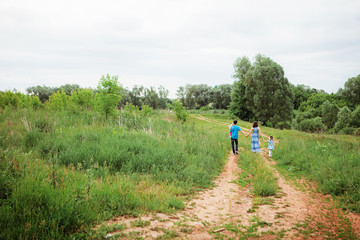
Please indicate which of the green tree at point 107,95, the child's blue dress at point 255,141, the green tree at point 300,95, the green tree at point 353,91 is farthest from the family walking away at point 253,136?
the green tree at point 300,95

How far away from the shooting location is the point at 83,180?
529cm

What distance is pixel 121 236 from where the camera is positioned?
3523 millimetres

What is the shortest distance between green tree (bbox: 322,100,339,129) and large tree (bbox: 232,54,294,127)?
1232 inches

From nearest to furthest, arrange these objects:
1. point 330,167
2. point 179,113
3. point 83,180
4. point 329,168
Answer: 1. point 83,180
2. point 329,168
3. point 330,167
4. point 179,113

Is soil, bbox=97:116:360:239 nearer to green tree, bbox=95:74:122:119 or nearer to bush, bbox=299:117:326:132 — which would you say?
green tree, bbox=95:74:122:119

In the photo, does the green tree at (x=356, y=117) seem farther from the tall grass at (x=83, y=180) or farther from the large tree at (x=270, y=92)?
the tall grass at (x=83, y=180)

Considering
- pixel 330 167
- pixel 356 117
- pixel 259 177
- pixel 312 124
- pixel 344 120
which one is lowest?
pixel 312 124

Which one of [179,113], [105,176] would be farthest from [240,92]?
[105,176]

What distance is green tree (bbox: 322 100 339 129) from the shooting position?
59984 millimetres

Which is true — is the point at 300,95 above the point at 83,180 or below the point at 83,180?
above

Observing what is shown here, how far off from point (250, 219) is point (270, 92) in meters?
37.8

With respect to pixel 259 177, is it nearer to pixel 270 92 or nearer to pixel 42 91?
pixel 270 92

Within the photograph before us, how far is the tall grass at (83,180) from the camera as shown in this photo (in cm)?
338

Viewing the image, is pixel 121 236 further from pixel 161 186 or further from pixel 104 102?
pixel 104 102
